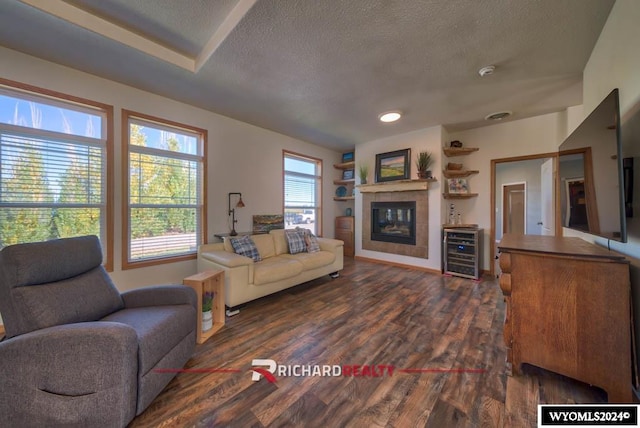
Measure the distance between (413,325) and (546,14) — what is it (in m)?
2.71

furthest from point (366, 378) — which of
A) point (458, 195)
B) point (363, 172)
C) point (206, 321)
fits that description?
point (363, 172)

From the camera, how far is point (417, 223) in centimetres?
432

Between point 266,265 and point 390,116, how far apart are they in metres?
2.77

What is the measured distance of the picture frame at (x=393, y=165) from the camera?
437 cm

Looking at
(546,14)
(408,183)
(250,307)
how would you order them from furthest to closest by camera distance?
(408,183)
(250,307)
(546,14)

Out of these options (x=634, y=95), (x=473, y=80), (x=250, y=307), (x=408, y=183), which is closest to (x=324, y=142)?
(x=408, y=183)

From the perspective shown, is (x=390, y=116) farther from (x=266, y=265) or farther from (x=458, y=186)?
(x=266, y=265)

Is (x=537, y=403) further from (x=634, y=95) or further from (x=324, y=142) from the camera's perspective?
(x=324, y=142)

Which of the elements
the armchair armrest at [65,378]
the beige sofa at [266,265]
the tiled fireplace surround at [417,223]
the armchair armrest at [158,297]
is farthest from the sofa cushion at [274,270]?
the tiled fireplace surround at [417,223]

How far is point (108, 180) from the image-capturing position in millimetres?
2633

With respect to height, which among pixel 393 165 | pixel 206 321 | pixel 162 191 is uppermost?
pixel 393 165

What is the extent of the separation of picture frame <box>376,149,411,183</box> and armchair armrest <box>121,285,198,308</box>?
3.94m

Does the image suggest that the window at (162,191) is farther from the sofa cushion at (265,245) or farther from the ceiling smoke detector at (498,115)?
the ceiling smoke detector at (498,115)

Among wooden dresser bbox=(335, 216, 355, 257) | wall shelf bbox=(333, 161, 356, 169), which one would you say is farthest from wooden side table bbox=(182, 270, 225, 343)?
wall shelf bbox=(333, 161, 356, 169)
